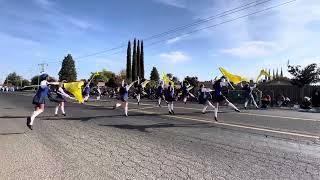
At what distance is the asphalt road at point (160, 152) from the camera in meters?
7.62

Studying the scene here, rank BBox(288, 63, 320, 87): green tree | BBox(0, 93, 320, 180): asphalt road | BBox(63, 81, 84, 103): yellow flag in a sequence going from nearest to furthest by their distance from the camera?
BBox(0, 93, 320, 180): asphalt road
BBox(63, 81, 84, 103): yellow flag
BBox(288, 63, 320, 87): green tree

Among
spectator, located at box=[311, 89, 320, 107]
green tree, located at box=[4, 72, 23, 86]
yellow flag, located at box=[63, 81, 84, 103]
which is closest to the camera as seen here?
yellow flag, located at box=[63, 81, 84, 103]

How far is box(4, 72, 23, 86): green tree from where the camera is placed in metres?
163

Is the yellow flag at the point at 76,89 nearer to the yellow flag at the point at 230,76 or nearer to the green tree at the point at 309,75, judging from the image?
the yellow flag at the point at 230,76

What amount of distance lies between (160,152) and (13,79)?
169445mm

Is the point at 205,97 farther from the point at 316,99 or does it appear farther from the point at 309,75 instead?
the point at 309,75

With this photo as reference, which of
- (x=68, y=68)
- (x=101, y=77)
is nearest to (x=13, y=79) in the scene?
(x=68, y=68)

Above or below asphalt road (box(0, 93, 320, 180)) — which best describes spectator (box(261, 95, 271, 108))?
above

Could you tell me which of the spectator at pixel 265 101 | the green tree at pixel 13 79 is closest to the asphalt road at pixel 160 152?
the spectator at pixel 265 101

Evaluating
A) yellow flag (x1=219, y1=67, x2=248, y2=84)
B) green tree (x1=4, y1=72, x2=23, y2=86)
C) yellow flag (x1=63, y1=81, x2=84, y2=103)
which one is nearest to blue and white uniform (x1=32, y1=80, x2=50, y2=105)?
yellow flag (x1=63, y1=81, x2=84, y2=103)

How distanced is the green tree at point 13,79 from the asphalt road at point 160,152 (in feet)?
513

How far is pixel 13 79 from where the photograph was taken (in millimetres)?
169000

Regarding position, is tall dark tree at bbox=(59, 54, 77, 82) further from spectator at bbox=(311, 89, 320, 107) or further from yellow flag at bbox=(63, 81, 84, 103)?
yellow flag at bbox=(63, 81, 84, 103)

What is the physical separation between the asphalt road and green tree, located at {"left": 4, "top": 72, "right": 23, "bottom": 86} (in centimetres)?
15639
